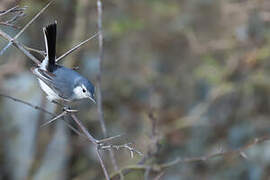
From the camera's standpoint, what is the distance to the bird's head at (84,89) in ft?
10.7

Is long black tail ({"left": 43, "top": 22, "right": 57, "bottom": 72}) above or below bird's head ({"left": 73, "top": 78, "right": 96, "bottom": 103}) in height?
above

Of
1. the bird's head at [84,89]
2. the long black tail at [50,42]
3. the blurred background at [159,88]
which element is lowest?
the blurred background at [159,88]

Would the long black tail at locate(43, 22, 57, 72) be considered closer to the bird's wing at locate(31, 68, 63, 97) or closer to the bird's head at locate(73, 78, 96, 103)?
the bird's wing at locate(31, 68, 63, 97)

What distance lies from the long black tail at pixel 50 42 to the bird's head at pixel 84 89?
0.25m

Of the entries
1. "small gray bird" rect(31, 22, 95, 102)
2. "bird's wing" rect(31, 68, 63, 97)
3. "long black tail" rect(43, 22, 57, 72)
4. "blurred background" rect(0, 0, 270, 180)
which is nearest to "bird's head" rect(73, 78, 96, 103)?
"small gray bird" rect(31, 22, 95, 102)

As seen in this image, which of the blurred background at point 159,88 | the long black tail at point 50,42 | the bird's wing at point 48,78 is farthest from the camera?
the blurred background at point 159,88

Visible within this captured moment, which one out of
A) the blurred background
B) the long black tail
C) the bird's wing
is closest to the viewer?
the long black tail

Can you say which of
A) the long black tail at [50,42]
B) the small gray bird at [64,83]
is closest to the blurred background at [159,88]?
the small gray bird at [64,83]

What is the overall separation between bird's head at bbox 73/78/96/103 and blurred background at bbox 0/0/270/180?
6.82 feet

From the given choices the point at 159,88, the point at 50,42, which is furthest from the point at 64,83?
the point at 159,88

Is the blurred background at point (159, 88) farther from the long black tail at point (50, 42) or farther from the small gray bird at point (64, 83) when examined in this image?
the long black tail at point (50, 42)

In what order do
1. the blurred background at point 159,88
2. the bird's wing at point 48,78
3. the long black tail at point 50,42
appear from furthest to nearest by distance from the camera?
1. the blurred background at point 159,88
2. the bird's wing at point 48,78
3. the long black tail at point 50,42

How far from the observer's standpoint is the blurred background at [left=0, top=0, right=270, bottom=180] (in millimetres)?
6031

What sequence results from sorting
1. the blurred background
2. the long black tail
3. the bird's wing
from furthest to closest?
the blurred background < the bird's wing < the long black tail
